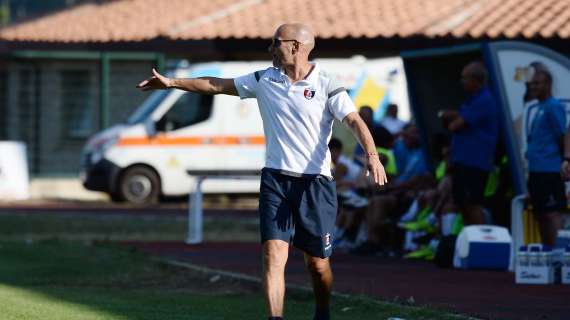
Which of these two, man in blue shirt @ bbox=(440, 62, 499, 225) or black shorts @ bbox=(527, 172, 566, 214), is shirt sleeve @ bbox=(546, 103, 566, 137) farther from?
man in blue shirt @ bbox=(440, 62, 499, 225)

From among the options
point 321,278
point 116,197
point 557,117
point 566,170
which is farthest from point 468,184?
point 116,197

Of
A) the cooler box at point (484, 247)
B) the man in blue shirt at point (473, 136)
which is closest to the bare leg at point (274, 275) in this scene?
the cooler box at point (484, 247)

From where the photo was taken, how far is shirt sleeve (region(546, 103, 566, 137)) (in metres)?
13.5

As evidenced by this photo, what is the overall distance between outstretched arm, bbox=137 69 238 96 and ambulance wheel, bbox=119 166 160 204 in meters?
17.9

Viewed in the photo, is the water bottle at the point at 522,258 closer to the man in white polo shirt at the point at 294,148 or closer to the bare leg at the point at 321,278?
the bare leg at the point at 321,278

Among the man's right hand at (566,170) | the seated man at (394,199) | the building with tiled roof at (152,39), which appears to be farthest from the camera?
the building with tiled roof at (152,39)

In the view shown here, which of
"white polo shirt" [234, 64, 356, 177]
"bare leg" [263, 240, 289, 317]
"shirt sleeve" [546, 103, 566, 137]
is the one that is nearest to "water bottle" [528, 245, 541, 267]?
"shirt sleeve" [546, 103, 566, 137]

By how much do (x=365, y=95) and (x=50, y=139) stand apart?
10595mm

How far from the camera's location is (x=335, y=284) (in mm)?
12734

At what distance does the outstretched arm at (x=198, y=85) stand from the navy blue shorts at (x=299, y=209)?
592 millimetres

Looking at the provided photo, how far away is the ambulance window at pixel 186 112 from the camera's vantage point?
26703mm

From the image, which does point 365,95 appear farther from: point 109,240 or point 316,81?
point 316,81

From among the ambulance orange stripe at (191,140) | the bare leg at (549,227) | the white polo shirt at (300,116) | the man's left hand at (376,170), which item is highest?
the ambulance orange stripe at (191,140)

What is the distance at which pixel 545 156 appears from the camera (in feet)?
45.0
